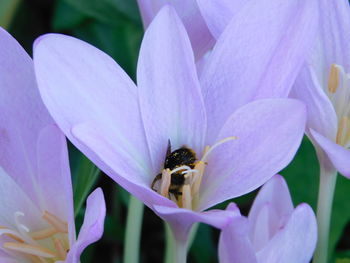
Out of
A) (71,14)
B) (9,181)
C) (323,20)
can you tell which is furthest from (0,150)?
(71,14)

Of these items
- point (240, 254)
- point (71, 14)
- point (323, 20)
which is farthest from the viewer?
point (71, 14)

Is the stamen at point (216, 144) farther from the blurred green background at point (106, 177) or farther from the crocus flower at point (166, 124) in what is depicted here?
the blurred green background at point (106, 177)

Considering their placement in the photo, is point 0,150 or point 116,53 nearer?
point 0,150

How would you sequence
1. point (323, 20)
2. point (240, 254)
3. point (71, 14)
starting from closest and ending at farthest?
point (240, 254), point (323, 20), point (71, 14)

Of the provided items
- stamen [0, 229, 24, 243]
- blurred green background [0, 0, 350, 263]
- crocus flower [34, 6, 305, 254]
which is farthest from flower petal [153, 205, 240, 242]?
blurred green background [0, 0, 350, 263]

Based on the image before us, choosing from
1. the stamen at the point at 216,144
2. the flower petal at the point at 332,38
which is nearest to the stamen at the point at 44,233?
the stamen at the point at 216,144

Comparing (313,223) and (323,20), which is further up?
(323,20)

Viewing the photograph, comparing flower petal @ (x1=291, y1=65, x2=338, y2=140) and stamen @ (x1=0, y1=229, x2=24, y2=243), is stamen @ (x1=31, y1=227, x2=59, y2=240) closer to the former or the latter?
stamen @ (x1=0, y1=229, x2=24, y2=243)

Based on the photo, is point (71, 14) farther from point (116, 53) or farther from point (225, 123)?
point (225, 123)
